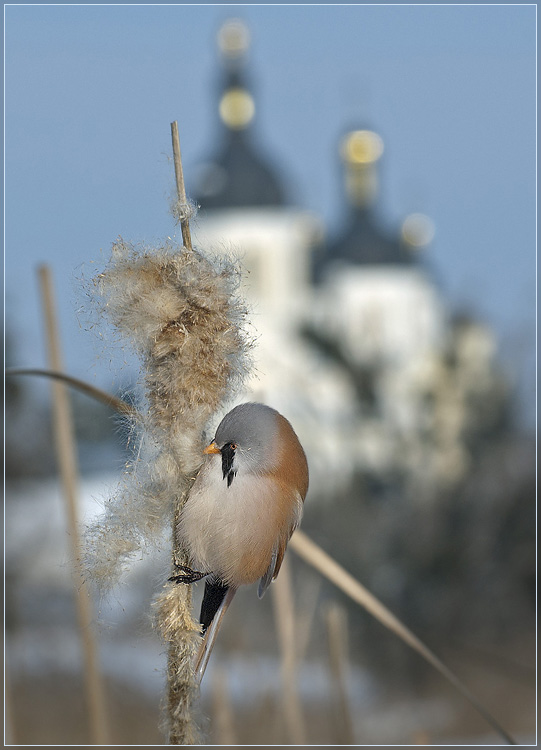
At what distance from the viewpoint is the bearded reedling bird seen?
0.69m

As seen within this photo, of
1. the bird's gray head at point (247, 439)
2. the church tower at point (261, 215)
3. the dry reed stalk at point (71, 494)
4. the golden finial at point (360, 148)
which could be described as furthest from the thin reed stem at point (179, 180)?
the golden finial at point (360, 148)

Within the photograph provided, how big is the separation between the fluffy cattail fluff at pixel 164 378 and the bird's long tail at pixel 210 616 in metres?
0.03

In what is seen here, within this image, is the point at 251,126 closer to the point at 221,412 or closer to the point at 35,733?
the point at 35,733

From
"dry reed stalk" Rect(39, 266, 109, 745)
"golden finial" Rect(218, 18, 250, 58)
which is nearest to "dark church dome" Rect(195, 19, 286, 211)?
"golden finial" Rect(218, 18, 250, 58)

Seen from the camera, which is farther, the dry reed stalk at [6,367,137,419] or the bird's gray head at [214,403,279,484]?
the dry reed stalk at [6,367,137,419]

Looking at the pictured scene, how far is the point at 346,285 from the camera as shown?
3378 centimetres

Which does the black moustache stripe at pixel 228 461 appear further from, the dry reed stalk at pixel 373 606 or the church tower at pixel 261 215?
the church tower at pixel 261 215

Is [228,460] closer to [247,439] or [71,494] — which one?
[247,439]

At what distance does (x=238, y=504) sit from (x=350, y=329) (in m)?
10.2

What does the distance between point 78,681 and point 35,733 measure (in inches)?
23.3

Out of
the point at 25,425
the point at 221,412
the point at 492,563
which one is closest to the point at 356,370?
the point at 492,563

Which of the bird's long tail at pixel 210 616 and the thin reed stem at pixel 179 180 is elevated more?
the thin reed stem at pixel 179 180

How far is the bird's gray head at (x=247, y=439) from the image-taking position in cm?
69

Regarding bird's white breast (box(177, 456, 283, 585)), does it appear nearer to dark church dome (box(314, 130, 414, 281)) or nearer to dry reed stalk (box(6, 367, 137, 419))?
dry reed stalk (box(6, 367, 137, 419))
